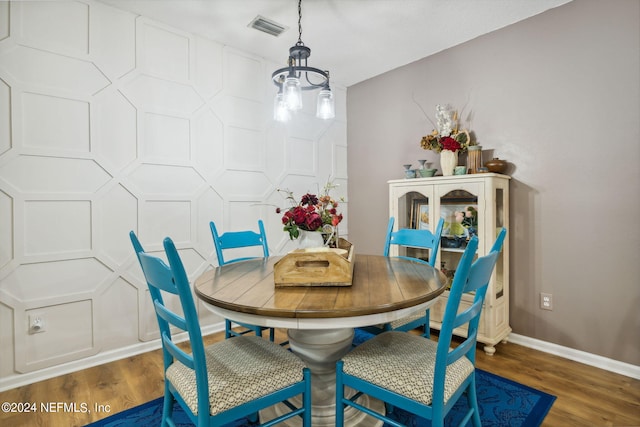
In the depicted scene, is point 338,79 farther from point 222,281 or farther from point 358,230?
point 222,281

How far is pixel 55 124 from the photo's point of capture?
7.14ft

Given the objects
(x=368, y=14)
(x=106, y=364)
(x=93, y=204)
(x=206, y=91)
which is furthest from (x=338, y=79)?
(x=106, y=364)

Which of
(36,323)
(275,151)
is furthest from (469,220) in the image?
(36,323)

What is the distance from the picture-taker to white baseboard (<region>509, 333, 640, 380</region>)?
2.14 meters

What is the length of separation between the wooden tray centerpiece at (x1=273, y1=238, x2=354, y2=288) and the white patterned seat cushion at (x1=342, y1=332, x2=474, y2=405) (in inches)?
12.2

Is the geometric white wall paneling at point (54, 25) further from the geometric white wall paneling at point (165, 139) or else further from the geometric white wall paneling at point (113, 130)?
the geometric white wall paneling at point (165, 139)

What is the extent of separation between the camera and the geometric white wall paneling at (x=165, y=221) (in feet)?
8.40

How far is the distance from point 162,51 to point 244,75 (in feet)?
2.39

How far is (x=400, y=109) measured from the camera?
3.48 meters

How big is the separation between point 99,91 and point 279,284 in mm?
2035

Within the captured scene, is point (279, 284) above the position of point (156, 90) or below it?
below

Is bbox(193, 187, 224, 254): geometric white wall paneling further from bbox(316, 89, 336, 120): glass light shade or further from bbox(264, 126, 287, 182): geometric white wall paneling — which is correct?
bbox(316, 89, 336, 120): glass light shade

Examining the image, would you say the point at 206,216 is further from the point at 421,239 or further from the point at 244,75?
the point at 421,239

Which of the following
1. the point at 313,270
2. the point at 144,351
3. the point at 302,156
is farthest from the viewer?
the point at 302,156
